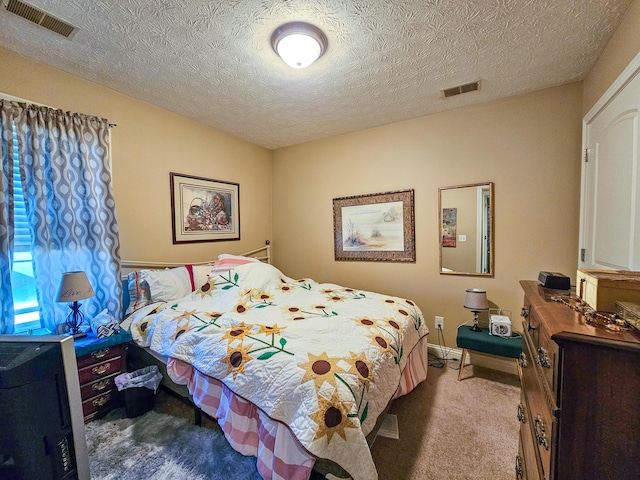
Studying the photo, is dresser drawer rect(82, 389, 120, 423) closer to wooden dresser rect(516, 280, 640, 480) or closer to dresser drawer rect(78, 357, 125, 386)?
dresser drawer rect(78, 357, 125, 386)

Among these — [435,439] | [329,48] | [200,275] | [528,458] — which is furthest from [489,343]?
[200,275]

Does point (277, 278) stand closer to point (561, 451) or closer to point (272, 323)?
point (272, 323)

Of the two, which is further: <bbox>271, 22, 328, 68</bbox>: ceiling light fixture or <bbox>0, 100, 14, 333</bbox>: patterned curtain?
<bbox>0, 100, 14, 333</bbox>: patterned curtain

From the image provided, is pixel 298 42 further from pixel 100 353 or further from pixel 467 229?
pixel 100 353

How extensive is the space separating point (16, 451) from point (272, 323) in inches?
48.0

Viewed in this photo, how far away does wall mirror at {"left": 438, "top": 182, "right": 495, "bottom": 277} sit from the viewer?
257cm

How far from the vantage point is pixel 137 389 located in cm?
189

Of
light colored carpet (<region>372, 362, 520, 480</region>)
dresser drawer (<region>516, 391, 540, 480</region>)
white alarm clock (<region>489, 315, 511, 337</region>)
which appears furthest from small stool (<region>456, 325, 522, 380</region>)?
dresser drawer (<region>516, 391, 540, 480</region>)

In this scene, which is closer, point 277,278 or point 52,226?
point 52,226

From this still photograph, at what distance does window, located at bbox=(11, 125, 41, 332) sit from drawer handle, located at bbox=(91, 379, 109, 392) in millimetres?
603

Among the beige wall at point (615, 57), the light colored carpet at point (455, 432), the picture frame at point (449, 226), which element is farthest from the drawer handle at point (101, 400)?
the beige wall at point (615, 57)

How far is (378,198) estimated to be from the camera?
3121 mm

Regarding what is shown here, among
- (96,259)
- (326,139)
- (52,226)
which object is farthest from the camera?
(326,139)

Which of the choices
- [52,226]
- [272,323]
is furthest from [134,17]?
[272,323]
